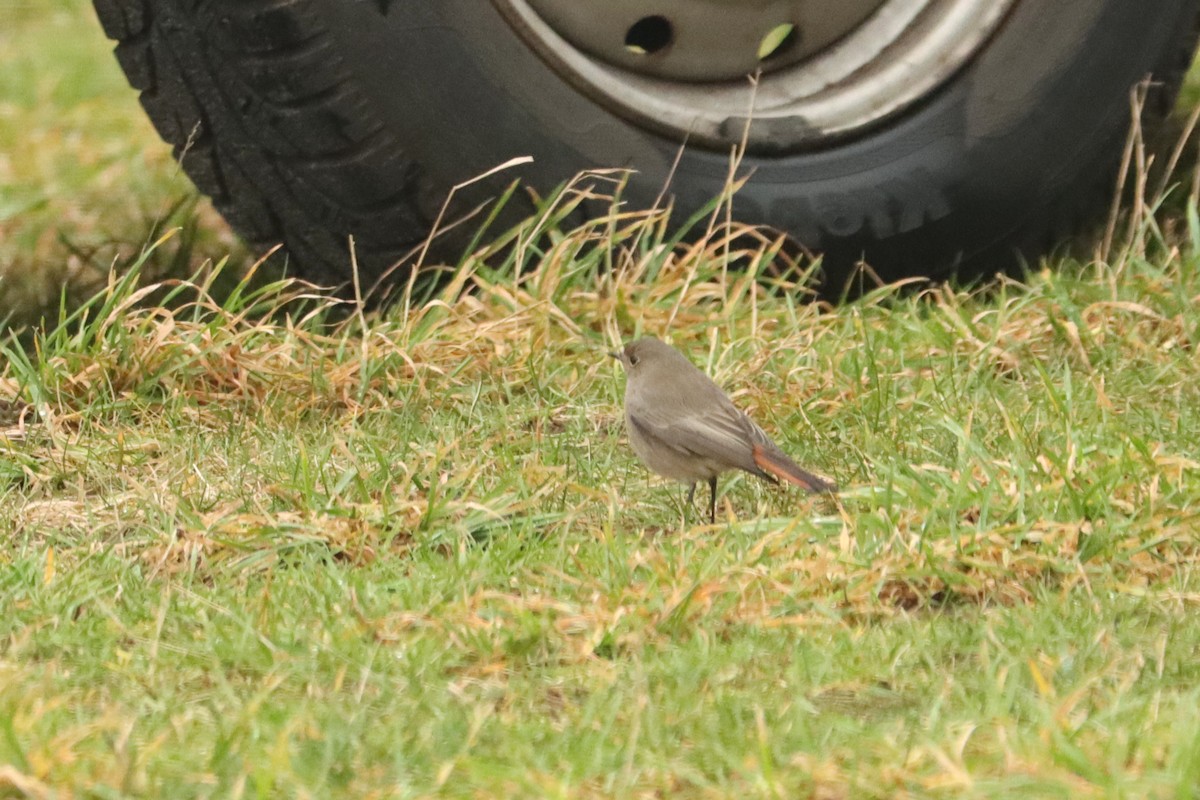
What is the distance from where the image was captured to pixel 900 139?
4.90 m

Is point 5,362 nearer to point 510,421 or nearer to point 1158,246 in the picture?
point 510,421

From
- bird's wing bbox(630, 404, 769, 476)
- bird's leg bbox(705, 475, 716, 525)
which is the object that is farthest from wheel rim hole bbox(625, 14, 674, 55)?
bird's leg bbox(705, 475, 716, 525)

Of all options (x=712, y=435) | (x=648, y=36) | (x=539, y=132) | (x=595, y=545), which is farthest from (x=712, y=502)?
(x=648, y=36)

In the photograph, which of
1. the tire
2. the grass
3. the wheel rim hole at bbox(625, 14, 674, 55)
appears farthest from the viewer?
the wheel rim hole at bbox(625, 14, 674, 55)

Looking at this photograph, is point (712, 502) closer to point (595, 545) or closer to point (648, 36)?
point (595, 545)

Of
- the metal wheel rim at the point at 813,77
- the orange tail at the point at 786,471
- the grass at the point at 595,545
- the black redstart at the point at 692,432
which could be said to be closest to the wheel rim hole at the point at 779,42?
the metal wheel rim at the point at 813,77

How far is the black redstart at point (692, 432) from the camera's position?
12.1 feet

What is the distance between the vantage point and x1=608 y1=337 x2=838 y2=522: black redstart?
3699mm

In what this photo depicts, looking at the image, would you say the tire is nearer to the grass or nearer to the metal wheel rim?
the metal wheel rim

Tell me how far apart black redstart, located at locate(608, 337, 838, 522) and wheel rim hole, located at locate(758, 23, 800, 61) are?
3.71 ft

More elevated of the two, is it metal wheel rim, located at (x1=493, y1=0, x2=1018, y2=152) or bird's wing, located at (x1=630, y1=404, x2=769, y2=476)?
metal wheel rim, located at (x1=493, y1=0, x2=1018, y2=152)

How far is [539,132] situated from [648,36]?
385 millimetres

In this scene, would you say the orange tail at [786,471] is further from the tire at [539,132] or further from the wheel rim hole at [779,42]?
the wheel rim hole at [779,42]

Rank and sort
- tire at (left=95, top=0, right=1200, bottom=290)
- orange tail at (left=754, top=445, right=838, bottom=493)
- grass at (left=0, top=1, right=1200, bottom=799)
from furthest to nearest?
tire at (left=95, top=0, right=1200, bottom=290), orange tail at (left=754, top=445, right=838, bottom=493), grass at (left=0, top=1, right=1200, bottom=799)
